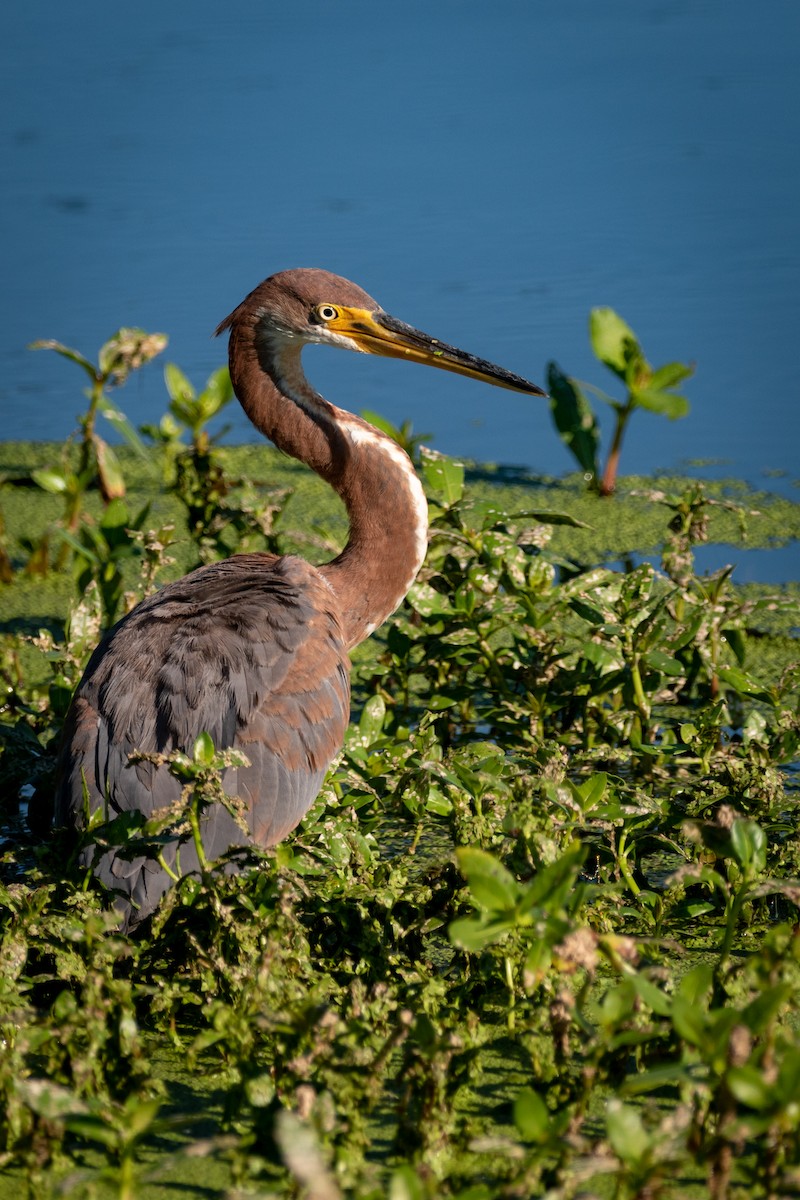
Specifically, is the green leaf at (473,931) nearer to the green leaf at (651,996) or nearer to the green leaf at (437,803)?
the green leaf at (651,996)

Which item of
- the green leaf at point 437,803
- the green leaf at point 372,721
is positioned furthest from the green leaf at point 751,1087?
the green leaf at point 372,721

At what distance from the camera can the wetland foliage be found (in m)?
2.29

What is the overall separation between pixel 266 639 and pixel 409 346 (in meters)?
1.23

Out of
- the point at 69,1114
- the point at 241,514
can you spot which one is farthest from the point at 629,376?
the point at 69,1114

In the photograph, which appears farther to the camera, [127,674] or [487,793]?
[127,674]

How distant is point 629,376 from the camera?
19.0 ft

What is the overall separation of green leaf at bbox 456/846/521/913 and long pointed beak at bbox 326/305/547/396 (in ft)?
7.39

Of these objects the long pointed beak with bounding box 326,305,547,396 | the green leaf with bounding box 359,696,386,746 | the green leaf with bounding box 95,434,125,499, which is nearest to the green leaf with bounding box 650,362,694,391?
the long pointed beak with bounding box 326,305,547,396

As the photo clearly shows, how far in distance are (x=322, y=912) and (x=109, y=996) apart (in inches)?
23.2

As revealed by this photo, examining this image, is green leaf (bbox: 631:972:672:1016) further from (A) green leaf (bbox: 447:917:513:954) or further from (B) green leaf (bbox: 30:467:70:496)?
(B) green leaf (bbox: 30:467:70:496)

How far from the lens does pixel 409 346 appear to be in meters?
4.40

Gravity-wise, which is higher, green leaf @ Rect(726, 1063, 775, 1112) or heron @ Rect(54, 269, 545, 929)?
heron @ Rect(54, 269, 545, 929)

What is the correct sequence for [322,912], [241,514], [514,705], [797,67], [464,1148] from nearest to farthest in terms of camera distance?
1. [464,1148]
2. [322,912]
3. [514,705]
4. [241,514]
5. [797,67]

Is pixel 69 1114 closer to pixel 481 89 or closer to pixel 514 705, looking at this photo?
pixel 514 705
